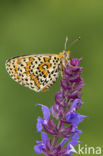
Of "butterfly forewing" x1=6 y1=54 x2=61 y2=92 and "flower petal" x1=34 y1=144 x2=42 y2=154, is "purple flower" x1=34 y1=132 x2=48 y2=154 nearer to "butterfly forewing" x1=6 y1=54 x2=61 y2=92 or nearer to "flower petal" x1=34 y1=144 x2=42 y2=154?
"flower petal" x1=34 y1=144 x2=42 y2=154

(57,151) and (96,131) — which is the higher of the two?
(57,151)

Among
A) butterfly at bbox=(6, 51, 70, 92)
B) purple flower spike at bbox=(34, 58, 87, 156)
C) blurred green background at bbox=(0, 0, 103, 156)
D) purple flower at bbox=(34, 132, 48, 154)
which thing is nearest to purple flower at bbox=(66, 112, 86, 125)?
purple flower spike at bbox=(34, 58, 87, 156)

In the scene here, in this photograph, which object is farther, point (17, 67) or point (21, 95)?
point (21, 95)

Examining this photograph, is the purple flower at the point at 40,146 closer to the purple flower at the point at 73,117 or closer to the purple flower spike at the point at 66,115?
the purple flower spike at the point at 66,115

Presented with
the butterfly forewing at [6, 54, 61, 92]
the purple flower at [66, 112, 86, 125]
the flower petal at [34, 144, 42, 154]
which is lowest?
the flower petal at [34, 144, 42, 154]

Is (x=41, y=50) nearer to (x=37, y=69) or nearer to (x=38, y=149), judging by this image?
(x=37, y=69)

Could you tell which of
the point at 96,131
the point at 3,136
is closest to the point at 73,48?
the point at 96,131

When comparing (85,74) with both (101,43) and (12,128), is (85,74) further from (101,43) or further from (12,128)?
(12,128)
